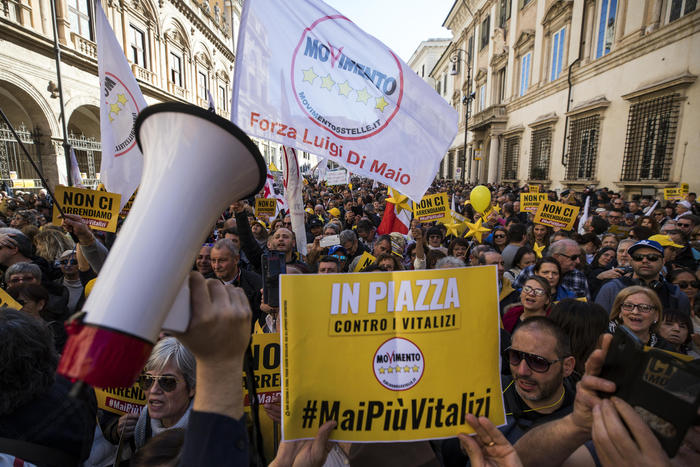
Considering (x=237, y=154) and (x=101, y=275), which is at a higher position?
(x=237, y=154)

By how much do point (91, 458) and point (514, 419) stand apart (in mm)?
2076

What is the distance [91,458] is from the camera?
1776 millimetres

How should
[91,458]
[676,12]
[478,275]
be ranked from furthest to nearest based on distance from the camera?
[676,12] → [91,458] → [478,275]

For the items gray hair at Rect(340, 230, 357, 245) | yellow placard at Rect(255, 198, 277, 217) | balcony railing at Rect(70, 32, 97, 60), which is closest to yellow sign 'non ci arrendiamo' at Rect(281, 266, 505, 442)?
gray hair at Rect(340, 230, 357, 245)

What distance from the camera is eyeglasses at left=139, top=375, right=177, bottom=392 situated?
1826mm

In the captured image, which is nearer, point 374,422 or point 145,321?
point 145,321

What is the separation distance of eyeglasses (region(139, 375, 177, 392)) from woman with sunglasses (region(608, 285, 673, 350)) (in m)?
2.95

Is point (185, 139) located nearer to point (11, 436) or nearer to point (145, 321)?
point (145, 321)

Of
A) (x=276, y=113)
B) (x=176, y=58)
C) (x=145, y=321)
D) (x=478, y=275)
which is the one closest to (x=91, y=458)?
(x=145, y=321)

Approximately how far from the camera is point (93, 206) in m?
3.59

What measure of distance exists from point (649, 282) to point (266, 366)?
3.81m

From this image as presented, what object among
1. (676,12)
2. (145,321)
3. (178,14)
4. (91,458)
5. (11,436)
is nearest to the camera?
(145,321)

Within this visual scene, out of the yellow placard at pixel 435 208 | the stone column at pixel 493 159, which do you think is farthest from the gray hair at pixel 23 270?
the stone column at pixel 493 159

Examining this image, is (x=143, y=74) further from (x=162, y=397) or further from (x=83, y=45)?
(x=162, y=397)
